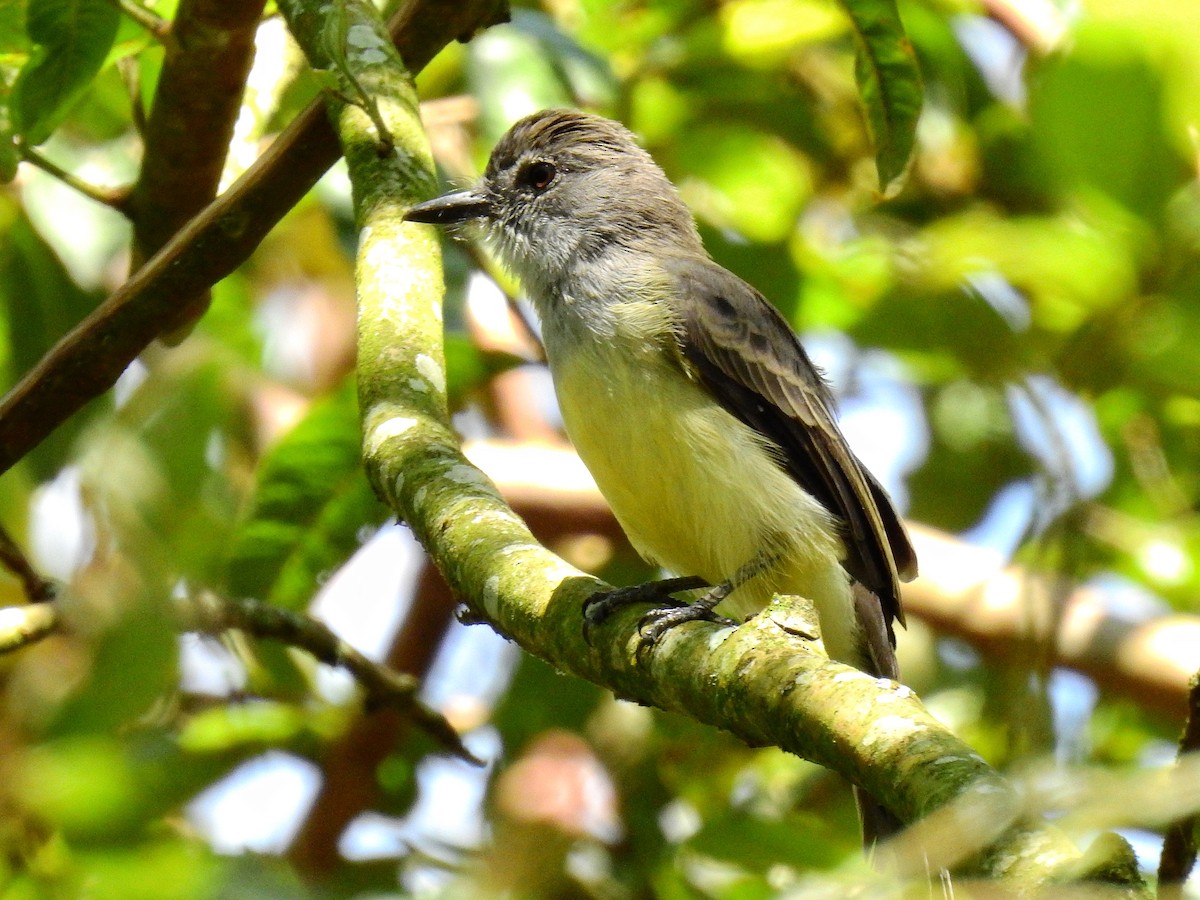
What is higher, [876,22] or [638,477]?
[876,22]

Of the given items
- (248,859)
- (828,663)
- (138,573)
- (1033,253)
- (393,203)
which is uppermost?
(393,203)

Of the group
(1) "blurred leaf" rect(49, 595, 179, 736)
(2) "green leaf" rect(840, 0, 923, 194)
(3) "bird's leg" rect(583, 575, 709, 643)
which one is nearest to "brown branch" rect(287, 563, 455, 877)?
(3) "bird's leg" rect(583, 575, 709, 643)

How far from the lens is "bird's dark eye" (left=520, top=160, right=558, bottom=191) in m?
4.67

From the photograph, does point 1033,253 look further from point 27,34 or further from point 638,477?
point 27,34

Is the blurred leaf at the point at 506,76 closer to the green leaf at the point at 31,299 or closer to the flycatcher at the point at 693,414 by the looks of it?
the flycatcher at the point at 693,414

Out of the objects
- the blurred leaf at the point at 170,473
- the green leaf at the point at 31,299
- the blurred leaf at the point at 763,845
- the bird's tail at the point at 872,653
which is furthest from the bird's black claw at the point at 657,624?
the green leaf at the point at 31,299

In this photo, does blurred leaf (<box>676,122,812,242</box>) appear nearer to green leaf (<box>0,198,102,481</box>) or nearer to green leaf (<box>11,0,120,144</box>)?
green leaf (<box>0,198,102,481</box>)

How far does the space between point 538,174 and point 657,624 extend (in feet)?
8.30

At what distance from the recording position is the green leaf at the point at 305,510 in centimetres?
404

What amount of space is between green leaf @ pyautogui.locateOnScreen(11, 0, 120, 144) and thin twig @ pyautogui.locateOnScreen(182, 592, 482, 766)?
112 cm

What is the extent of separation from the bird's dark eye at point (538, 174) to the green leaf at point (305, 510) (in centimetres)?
104

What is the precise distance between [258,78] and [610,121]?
3.93ft

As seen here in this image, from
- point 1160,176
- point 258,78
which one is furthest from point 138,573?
point 258,78

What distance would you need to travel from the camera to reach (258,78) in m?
4.16
